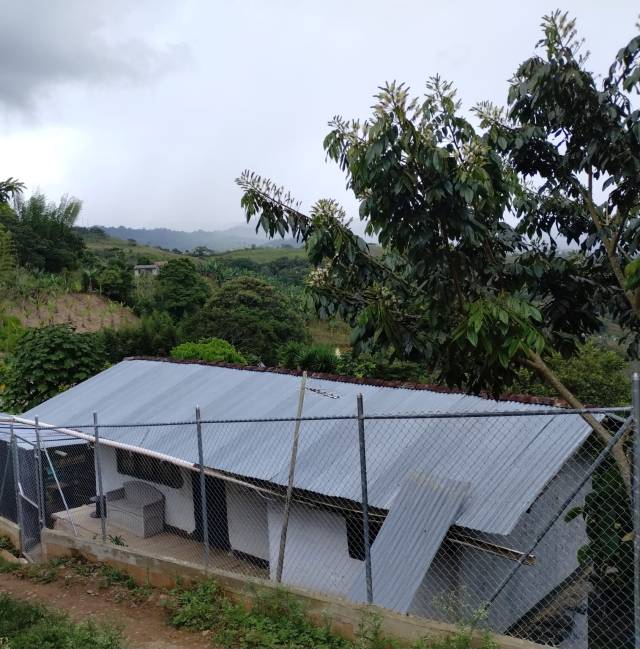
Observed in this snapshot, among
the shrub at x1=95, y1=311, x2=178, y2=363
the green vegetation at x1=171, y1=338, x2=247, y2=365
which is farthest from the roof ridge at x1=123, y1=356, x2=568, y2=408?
the shrub at x1=95, y1=311, x2=178, y2=363

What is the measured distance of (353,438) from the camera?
873cm

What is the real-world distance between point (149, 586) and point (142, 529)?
13.5 feet

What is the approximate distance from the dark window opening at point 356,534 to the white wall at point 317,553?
55 millimetres

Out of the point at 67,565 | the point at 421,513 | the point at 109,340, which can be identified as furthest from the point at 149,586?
the point at 109,340

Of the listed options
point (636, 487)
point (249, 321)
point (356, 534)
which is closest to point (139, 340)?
point (249, 321)

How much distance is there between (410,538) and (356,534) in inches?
64.6

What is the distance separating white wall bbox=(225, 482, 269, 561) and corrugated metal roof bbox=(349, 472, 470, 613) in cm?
312

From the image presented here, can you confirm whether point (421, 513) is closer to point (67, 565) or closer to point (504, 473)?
point (504, 473)

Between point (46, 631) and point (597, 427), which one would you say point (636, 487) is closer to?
point (597, 427)

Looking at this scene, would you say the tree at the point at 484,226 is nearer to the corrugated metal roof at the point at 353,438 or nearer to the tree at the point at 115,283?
the corrugated metal roof at the point at 353,438

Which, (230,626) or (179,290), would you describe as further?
(179,290)

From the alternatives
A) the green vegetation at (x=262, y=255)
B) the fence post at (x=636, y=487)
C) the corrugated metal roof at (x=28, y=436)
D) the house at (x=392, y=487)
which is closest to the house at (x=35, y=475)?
the corrugated metal roof at (x=28, y=436)

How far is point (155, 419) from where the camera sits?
11234mm

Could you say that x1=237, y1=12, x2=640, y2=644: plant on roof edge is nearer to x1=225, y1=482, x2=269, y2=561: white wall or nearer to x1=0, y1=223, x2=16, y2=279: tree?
x1=225, y1=482, x2=269, y2=561: white wall
